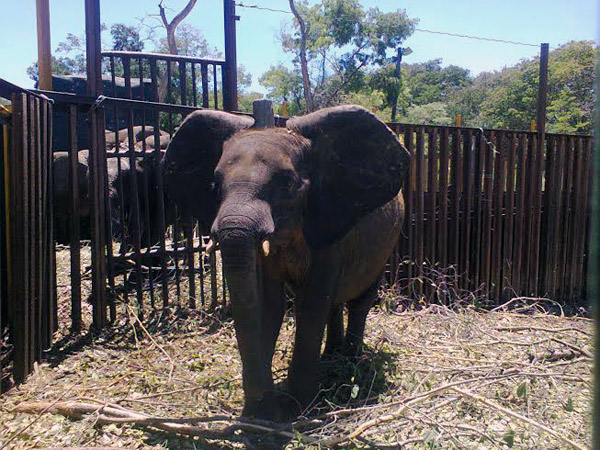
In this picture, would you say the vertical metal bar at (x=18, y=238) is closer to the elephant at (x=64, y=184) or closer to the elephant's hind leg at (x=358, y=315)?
the elephant at (x=64, y=184)

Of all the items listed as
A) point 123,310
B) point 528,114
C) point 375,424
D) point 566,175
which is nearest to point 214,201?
point 375,424

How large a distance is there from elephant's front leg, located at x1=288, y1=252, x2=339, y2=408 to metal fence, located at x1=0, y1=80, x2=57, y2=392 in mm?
2117

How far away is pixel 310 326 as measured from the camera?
4312 mm

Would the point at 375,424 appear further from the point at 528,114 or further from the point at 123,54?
the point at 528,114

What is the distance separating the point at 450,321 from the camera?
22.0 ft

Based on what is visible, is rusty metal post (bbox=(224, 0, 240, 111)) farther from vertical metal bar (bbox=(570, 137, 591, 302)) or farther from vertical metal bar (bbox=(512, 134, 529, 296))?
vertical metal bar (bbox=(570, 137, 591, 302))

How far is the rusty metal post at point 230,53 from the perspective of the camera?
24.0 feet

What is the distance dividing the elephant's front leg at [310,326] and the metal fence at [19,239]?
6.94ft

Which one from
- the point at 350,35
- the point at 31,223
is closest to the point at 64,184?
the point at 31,223

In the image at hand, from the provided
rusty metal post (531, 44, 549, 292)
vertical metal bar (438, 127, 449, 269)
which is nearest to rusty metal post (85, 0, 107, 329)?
vertical metal bar (438, 127, 449, 269)

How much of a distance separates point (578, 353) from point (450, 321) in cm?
169

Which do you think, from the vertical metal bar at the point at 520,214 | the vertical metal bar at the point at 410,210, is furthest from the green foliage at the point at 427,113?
the vertical metal bar at the point at 410,210

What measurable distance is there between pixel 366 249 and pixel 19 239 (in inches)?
110

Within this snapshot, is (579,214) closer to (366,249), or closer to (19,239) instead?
(366,249)
